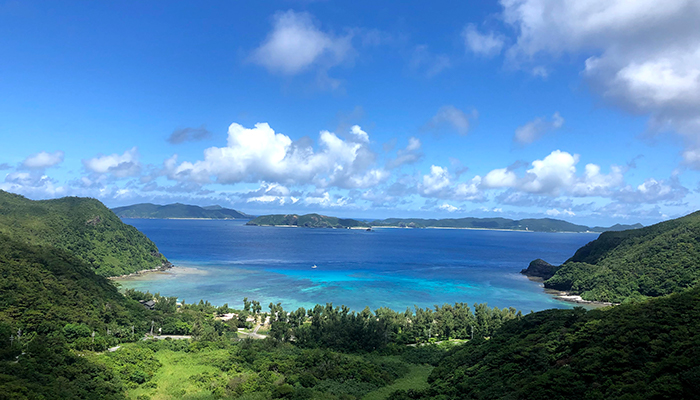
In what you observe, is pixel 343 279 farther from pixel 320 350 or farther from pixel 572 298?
pixel 320 350

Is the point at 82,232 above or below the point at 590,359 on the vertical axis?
above

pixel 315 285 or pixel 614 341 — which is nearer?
pixel 614 341

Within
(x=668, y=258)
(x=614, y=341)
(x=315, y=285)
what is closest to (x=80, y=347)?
(x=614, y=341)

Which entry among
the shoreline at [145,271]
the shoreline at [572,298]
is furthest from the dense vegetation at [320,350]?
the shoreline at [145,271]

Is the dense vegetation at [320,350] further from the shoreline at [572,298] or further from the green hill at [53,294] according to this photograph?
the shoreline at [572,298]

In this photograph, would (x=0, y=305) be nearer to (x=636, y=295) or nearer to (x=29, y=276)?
(x=29, y=276)

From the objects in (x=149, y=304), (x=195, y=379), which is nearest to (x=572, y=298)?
(x=195, y=379)
